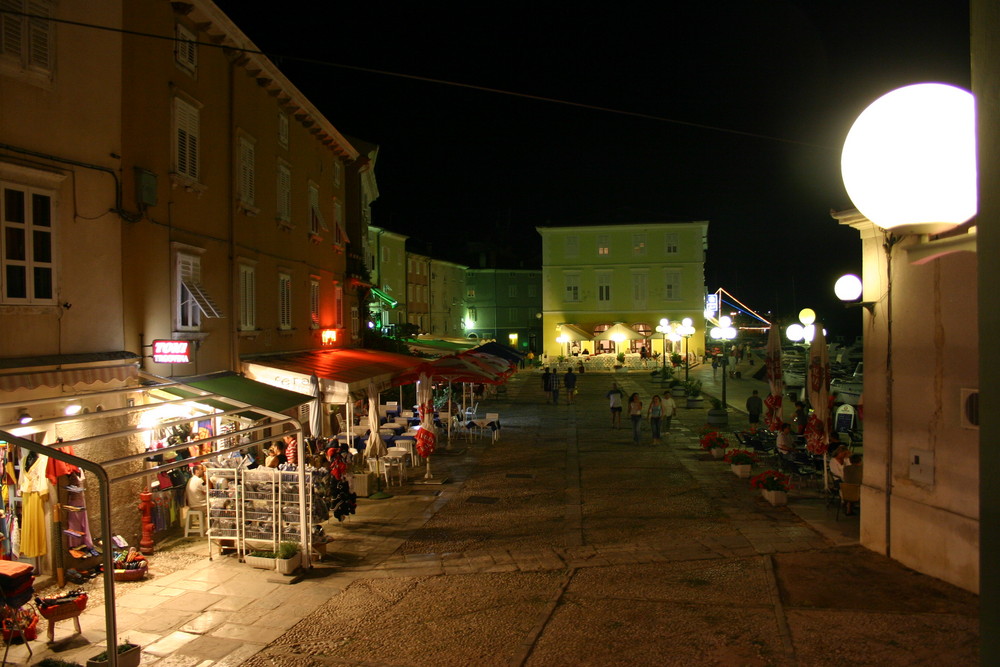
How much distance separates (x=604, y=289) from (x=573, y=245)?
427 cm

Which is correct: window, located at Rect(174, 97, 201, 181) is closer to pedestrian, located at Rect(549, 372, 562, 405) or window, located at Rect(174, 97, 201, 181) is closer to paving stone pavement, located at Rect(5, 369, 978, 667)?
paving stone pavement, located at Rect(5, 369, 978, 667)

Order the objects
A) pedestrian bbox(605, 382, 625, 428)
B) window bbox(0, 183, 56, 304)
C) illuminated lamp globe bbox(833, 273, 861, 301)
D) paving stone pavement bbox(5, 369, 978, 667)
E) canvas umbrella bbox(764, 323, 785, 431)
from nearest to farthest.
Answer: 1. paving stone pavement bbox(5, 369, 978, 667)
2. window bbox(0, 183, 56, 304)
3. illuminated lamp globe bbox(833, 273, 861, 301)
4. canvas umbrella bbox(764, 323, 785, 431)
5. pedestrian bbox(605, 382, 625, 428)

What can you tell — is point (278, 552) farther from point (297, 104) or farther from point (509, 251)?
point (509, 251)

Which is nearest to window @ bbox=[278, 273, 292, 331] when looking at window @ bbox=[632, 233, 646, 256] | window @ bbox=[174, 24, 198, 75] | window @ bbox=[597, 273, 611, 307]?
window @ bbox=[174, 24, 198, 75]

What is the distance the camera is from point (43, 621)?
7.65 m

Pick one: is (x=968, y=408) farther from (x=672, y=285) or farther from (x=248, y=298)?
(x=672, y=285)

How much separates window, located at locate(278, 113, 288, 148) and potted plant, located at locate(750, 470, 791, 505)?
48.8 ft

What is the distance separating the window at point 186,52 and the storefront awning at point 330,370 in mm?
6295

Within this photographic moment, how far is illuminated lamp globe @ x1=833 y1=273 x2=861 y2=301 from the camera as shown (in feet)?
35.0

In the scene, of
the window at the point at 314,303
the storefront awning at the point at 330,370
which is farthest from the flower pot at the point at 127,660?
the window at the point at 314,303

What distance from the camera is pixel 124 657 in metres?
6.11

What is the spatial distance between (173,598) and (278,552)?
140 centimetres

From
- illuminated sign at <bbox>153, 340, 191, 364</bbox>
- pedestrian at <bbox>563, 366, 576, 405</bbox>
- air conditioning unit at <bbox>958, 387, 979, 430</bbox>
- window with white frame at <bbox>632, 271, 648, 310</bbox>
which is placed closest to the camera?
air conditioning unit at <bbox>958, 387, 979, 430</bbox>

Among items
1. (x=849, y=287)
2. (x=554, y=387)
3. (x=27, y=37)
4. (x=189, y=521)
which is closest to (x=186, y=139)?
(x=27, y=37)
